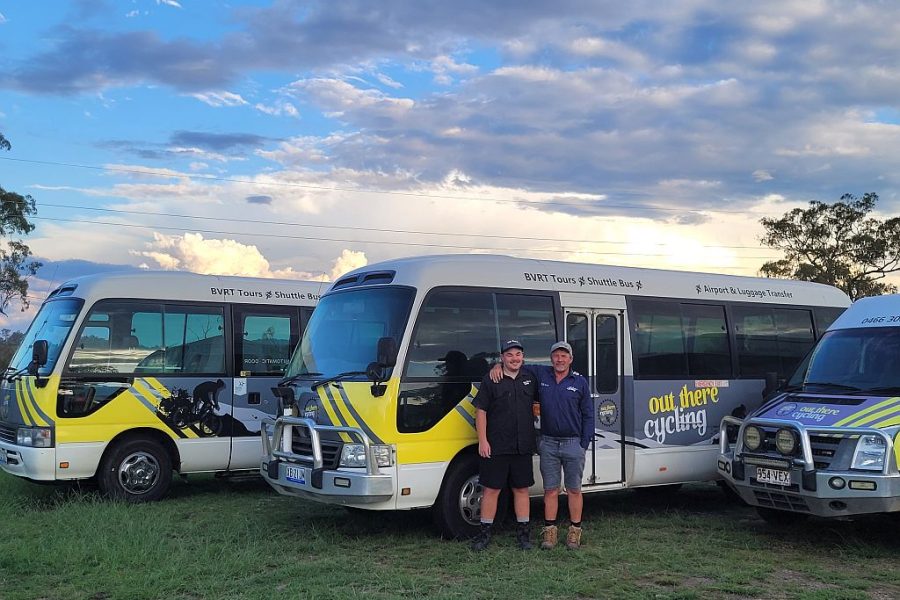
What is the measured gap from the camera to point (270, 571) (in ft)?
25.7

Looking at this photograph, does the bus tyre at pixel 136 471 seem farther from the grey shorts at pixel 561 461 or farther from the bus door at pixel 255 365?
the grey shorts at pixel 561 461

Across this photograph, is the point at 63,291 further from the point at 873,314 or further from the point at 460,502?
the point at 873,314

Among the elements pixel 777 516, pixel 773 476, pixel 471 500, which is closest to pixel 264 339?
pixel 471 500

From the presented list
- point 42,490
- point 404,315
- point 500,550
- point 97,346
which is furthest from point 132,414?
point 500,550

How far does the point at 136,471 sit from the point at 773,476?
7583mm

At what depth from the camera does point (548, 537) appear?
877 centimetres

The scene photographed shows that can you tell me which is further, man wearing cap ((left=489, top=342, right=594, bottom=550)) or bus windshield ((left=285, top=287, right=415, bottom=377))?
bus windshield ((left=285, top=287, right=415, bottom=377))

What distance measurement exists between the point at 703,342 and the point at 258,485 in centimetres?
676

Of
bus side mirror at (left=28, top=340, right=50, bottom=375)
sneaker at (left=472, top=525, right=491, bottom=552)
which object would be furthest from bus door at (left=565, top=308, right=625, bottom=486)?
bus side mirror at (left=28, top=340, right=50, bottom=375)

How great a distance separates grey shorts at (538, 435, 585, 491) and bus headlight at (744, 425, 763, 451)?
1674 millimetres

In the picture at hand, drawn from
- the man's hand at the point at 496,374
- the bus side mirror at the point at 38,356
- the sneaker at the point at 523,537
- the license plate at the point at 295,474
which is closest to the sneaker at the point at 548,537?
the sneaker at the point at 523,537

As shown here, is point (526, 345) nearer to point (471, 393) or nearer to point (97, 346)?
point (471, 393)

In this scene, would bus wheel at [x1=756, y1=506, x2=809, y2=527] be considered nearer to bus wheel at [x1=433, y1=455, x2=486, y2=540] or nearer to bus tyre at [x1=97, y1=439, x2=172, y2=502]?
bus wheel at [x1=433, y1=455, x2=486, y2=540]

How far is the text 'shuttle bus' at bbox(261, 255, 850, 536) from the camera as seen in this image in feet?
28.8
